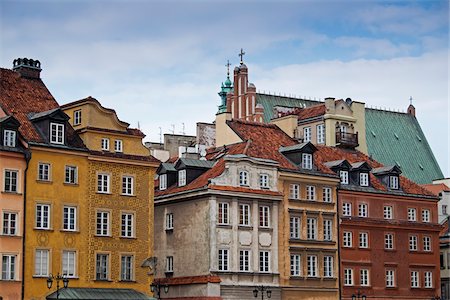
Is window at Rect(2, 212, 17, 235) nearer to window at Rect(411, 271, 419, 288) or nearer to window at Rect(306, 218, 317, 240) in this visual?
window at Rect(306, 218, 317, 240)

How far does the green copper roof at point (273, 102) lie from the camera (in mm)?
95062

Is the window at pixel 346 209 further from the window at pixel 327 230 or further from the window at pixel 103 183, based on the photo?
the window at pixel 103 183

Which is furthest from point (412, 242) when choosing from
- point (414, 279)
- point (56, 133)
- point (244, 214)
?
point (56, 133)

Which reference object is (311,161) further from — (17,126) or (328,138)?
(17,126)

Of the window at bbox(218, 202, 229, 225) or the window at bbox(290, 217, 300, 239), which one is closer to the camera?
the window at bbox(218, 202, 229, 225)

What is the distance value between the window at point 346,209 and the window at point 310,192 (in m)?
3.00

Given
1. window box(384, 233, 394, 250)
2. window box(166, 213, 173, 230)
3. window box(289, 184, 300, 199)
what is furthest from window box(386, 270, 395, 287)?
window box(166, 213, 173, 230)

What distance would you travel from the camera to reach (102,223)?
193 feet

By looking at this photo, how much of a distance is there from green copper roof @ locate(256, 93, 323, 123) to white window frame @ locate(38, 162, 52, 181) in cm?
3961

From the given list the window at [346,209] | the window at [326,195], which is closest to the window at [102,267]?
the window at [326,195]

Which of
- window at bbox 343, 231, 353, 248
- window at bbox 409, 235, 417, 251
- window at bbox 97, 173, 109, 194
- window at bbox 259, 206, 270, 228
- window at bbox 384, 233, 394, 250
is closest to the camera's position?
window at bbox 97, 173, 109, 194

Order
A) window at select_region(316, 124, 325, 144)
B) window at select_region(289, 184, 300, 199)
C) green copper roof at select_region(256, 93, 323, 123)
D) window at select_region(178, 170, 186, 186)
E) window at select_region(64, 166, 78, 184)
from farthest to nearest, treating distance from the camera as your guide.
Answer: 1. green copper roof at select_region(256, 93, 323, 123)
2. window at select_region(316, 124, 325, 144)
3. window at select_region(289, 184, 300, 199)
4. window at select_region(178, 170, 186, 186)
5. window at select_region(64, 166, 78, 184)

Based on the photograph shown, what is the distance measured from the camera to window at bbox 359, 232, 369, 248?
2800 inches

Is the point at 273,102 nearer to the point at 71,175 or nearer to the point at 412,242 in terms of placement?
the point at 412,242
